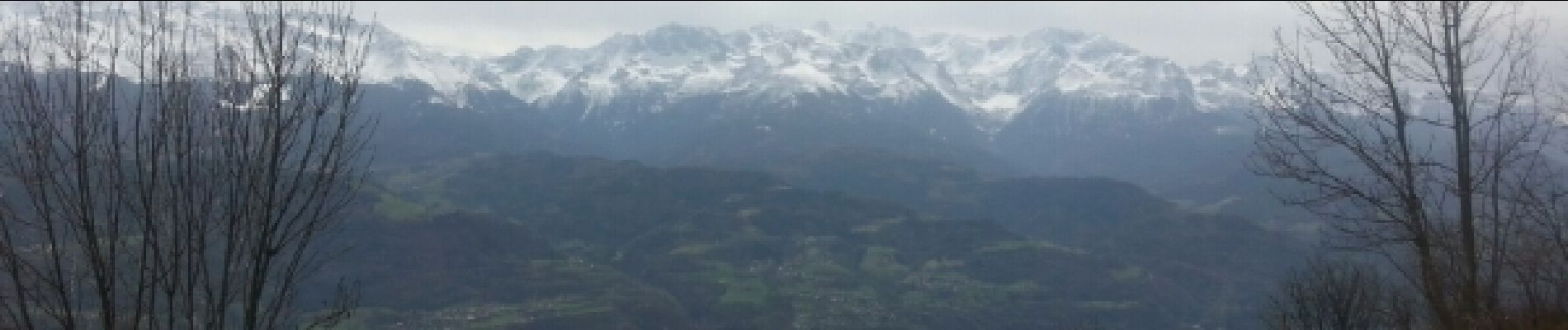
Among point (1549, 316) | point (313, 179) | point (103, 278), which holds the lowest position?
point (1549, 316)

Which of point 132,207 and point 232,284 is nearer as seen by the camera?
point 132,207

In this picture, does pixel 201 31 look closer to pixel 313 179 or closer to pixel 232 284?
pixel 313 179

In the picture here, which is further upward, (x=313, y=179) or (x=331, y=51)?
(x=331, y=51)

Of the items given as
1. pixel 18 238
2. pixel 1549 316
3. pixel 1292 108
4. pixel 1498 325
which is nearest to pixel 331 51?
pixel 18 238

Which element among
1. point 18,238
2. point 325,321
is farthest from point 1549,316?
point 18,238

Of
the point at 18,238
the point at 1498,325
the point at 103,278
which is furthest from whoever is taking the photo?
the point at 1498,325

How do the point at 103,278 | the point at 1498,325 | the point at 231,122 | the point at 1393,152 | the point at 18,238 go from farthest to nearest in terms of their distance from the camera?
the point at 1393,152
the point at 1498,325
the point at 18,238
the point at 231,122
the point at 103,278
